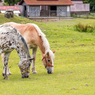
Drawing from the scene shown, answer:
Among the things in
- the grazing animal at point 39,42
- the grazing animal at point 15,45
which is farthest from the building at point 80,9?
the grazing animal at point 15,45

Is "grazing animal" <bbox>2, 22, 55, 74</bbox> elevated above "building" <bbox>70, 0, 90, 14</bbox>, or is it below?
below

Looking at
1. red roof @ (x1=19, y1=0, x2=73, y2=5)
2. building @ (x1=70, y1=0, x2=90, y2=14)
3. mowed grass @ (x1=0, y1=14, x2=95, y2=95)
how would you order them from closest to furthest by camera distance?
mowed grass @ (x1=0, y1=14, x2=95, y2=95)
red roof @ (x1=19, y1=0, x2=73, y2=5)
building @ (x1=70, y1=0, x2=90, y2=14)

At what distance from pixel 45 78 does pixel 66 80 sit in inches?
32.1

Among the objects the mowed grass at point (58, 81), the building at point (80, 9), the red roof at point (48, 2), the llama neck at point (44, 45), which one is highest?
the red roof at point (48, 2)

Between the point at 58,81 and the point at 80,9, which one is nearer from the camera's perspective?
the point at 58,81

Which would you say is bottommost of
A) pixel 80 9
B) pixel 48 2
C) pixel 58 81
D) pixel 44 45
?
pixel 58 81

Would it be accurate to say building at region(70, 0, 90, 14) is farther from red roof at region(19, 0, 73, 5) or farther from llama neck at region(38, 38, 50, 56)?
llama neck at region(38, 38, 50, 56)

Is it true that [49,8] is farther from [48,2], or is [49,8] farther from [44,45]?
[44,45]

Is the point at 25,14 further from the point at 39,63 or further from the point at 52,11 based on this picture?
the point at 39,63

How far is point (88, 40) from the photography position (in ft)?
65.8

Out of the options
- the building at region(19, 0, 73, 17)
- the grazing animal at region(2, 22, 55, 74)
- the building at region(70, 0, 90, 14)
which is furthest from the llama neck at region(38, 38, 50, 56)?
the building at region(70, 0, 90, 14)

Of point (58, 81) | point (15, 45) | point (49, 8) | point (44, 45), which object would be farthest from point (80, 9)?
point (58, 81)

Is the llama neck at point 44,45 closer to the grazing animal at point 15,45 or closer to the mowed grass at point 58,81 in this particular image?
the mowed grass at point 58,81

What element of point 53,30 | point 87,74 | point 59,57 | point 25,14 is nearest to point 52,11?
point 25,14
